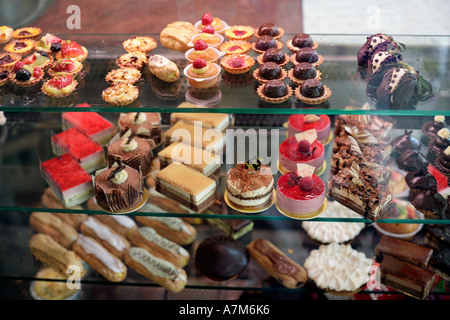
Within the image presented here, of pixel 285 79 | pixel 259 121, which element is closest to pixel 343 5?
pixel 259 121

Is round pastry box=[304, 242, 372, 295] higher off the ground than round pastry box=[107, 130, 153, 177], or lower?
lower

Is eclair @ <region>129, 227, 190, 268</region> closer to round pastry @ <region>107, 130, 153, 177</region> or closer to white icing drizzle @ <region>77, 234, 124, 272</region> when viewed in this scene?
white icing drizzle @ <region>77, 234, 124, 272</region>

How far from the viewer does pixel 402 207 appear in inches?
108

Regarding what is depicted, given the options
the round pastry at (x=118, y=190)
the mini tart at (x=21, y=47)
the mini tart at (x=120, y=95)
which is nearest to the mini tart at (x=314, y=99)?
the mini tart at (x=120, y=95)

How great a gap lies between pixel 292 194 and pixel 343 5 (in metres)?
1.90

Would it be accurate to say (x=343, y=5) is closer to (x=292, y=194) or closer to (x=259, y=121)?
(x=259, y=121)

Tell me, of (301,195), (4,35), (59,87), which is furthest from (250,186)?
(4,35)

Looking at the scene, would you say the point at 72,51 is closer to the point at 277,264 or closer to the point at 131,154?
the point at 131,154

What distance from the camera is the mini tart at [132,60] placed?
8.55 ft

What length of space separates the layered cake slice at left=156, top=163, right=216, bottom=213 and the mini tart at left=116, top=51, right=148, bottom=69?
0.67 meters

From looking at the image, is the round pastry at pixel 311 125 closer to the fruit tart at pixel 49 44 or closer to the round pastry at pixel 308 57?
the round pastry at pixel 308 57

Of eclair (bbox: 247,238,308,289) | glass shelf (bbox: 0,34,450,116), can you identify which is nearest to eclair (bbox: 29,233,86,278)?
eclair (bbox: 247,238,308,289)

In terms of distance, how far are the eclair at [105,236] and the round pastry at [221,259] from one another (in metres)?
0.53

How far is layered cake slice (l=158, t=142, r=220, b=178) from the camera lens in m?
3.00
